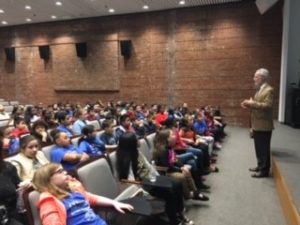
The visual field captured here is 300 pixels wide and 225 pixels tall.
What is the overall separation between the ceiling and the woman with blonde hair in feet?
28.6

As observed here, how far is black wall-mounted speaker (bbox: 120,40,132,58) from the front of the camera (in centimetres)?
1122

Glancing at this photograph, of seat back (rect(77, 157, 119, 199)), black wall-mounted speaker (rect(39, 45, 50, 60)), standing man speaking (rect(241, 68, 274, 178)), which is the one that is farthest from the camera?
black wall-mounted speaker (rect(39, 45, 50, 60))

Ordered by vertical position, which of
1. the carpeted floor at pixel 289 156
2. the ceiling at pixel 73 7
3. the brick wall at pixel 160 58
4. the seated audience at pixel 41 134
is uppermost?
the ceiling at pixel 73 7

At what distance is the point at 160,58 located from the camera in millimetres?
10953

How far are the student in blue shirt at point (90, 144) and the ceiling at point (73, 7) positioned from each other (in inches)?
271

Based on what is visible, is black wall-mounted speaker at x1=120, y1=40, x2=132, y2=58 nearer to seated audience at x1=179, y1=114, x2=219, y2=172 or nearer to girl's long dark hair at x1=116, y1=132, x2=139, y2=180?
seated audience at x1=179, y1=114, x2=219, y2=172

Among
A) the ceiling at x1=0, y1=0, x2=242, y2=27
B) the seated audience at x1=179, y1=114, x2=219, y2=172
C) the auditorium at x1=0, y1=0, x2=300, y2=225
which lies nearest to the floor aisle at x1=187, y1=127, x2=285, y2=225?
the auditorium at x1=0, y1=0, x2=300, y2=225

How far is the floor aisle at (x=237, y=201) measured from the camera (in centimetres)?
319

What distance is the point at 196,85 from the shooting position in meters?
10.6

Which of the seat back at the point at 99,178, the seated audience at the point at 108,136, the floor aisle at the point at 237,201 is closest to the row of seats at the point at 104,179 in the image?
the seat back at the point at 99,178

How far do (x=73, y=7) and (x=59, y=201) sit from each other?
32.5 feet

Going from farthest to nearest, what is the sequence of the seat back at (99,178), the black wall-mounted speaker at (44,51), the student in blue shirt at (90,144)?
1. the black wall-mounted speaker at (44,51)
2. the student in blue shirt at (90,144)
3. the seat back at (99,178)

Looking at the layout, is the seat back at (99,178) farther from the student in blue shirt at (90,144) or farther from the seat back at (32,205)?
the student in blue shirt at (90,144)

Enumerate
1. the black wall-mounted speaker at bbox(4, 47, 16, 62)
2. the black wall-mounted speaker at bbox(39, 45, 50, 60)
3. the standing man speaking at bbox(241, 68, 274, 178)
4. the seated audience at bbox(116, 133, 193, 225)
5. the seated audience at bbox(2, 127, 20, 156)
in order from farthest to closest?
1. the black wall-mounted speaker at bbox(4, 47, 16, 62)
2. the black wall-mounted speaker at bbox(39, 45, 50, 60)
3. the standing man speaking at bbox(241, 68, 274, 178)
4. the seated audience at bbox(2, 127, 20, 156)
5. the seated audience at bbox(116, 133, 193, 225)
